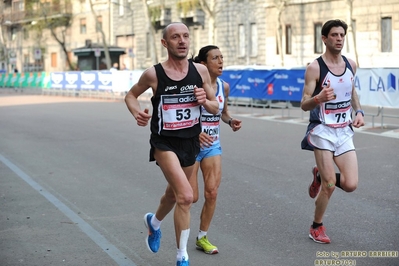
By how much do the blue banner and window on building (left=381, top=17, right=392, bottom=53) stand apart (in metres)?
14.0

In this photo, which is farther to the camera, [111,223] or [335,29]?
[111,223]

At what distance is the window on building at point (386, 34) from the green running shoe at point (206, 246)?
1264 inches

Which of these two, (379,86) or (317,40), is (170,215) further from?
(317,40)

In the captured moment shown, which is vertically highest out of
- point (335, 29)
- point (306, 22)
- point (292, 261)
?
point (306, 22)

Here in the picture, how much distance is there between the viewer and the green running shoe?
20.7 ft

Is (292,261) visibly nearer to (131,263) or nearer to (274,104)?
(131,263)

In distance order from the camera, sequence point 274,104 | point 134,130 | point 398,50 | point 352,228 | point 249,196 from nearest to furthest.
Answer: point 352,228 → point 249,196 → point 134,130 → point 274,104 → point 398,50

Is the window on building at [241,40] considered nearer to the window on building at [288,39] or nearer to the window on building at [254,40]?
the window on building at [254,40]

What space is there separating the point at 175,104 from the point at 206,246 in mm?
1403

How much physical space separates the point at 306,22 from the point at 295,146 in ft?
93.2

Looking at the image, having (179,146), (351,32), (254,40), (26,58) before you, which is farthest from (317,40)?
(26,58)

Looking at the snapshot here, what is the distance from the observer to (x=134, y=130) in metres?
18.3

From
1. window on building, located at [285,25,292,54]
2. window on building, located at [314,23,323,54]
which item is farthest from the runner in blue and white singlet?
window on building, located at [285,25,292,54]

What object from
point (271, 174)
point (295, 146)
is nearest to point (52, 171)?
point (271, 174)
